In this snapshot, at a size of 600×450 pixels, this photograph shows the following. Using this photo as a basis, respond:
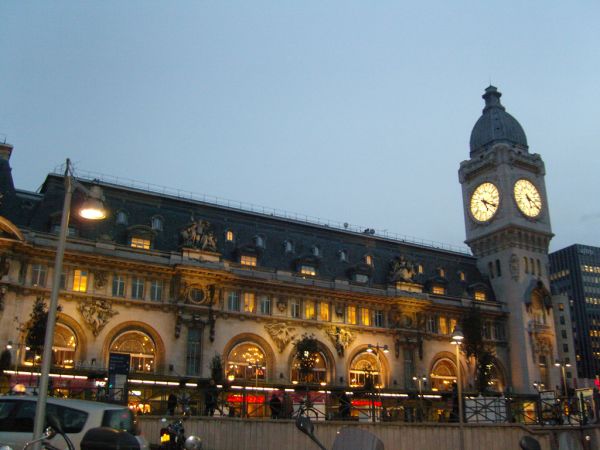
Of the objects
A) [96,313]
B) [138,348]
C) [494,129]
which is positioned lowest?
[138,348]

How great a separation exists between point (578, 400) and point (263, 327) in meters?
31.7

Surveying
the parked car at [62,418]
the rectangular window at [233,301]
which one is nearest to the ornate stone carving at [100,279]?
the rectangular window at [233,301]

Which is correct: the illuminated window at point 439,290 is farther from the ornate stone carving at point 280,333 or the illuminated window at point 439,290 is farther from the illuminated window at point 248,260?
the illuminated window at point 248,260

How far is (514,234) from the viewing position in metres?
80.6

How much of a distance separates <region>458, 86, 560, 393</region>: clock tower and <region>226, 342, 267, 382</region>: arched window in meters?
32.4

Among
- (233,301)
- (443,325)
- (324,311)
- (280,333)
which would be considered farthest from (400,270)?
(233,301)

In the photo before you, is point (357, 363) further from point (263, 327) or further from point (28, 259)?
point (28, 259)

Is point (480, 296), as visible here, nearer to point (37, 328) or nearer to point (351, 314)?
point (351, 314)

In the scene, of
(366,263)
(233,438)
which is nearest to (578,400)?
(233,438)

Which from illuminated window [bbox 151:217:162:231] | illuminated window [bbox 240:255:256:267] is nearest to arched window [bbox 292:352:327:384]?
illuminated window [bbox 240:255:256:267]

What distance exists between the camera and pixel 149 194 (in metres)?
64.1

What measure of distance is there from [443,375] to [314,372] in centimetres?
1659

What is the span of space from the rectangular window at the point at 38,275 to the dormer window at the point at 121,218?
361 inches

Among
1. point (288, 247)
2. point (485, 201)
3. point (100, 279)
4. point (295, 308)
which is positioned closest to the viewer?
point (100, 279)
